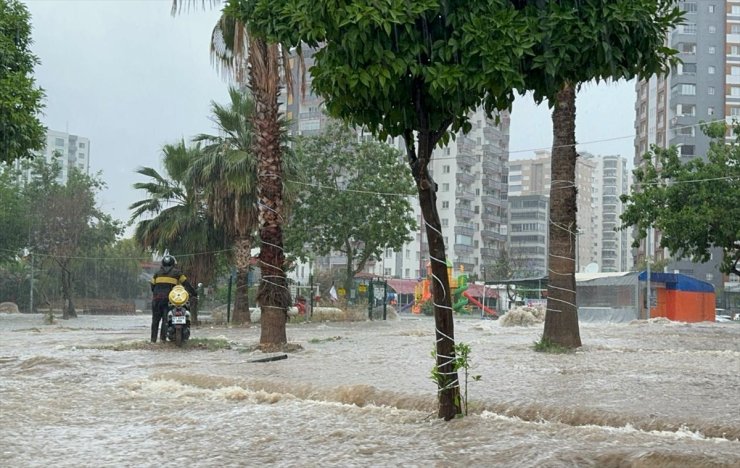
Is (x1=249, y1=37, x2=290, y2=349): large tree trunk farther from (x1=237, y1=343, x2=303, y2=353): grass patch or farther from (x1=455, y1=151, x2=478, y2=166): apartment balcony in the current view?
(x1=455, y1=151, x2=478, y2=166): apartment balcony

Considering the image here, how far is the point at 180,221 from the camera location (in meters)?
30.2

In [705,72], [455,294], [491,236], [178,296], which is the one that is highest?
[705,72]

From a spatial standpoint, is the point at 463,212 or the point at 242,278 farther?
the point at 463,212

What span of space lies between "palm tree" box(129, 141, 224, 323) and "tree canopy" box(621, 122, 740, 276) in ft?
52.5

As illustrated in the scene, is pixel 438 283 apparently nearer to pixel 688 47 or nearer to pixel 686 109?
pixel 686 109

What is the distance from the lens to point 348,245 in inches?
1751

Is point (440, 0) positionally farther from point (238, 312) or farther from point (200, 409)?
point (238, 312)

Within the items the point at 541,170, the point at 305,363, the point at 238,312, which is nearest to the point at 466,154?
the point at 541,170

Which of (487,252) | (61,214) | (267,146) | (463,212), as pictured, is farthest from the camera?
(487,252)

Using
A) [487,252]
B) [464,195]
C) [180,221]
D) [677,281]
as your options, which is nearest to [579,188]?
[487,252]

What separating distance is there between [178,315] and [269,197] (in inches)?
119

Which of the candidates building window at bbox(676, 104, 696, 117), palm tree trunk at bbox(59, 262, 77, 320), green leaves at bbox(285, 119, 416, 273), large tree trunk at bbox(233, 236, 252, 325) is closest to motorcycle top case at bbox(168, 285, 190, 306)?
large tree trunk at bbox(233, 236, 252, 325)

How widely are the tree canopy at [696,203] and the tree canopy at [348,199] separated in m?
12.3

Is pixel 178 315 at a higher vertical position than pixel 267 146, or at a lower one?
lower
